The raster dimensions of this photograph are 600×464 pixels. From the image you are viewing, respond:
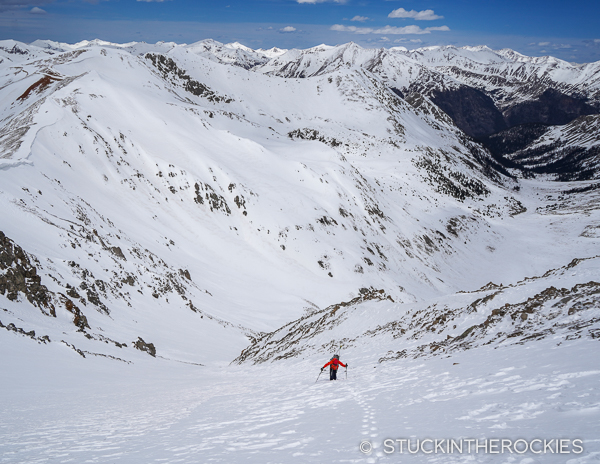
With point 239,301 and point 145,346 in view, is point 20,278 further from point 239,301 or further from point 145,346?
point 239,301

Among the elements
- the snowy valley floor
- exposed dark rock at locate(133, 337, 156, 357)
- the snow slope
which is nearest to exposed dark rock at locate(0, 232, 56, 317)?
the snow slope

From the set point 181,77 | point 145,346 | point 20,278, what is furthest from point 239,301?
point 181,77

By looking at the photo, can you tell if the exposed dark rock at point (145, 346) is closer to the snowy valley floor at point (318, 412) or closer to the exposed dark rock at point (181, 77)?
the snowy valley floor at point (318, 412)

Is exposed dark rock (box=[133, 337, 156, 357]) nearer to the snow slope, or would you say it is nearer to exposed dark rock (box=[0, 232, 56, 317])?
the snow slope

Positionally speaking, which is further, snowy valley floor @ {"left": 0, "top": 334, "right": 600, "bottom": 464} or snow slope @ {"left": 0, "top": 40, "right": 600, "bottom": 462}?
snow slope @ {"left": 0, "top": 40, "right": 600, "bottom": 462}

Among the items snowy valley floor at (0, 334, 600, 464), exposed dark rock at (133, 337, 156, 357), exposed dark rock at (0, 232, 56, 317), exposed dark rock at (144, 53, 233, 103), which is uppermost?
exposed dark rock at (144, 53, 233, 103)

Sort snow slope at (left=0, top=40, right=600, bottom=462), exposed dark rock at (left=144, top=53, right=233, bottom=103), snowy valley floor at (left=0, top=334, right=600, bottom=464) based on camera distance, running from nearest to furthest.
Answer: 1. snowy valley floor at (left=0, top=334, right=600, bottom=464)
2. snow slope at (left=0, top=40, right=600, bottom=462)
3. exposed dark rock at (left=144, top=53, right=233, bottom=103)

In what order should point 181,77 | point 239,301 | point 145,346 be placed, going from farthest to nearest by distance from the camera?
point 181,77 < point 239,301 < point 145,346

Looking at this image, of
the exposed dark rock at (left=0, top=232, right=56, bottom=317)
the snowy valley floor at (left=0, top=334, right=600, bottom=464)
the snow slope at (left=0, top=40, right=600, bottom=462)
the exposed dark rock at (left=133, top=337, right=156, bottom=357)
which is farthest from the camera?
the exposed dark rock at (left=133, top=337, right=156, bottom=357)

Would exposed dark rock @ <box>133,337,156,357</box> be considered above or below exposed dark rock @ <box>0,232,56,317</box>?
below

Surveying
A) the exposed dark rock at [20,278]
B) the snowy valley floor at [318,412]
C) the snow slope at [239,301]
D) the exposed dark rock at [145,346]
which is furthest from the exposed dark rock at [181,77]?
the snowy valley floor at [318,412]
